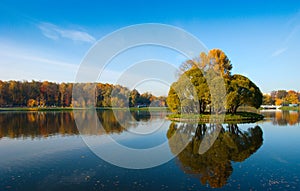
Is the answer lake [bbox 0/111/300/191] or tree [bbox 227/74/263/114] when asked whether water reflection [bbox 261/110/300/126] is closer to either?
tree [bbox 227/74/263/114]

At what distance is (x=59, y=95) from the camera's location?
85.9 metres

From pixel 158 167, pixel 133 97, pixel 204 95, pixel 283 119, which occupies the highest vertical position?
pixel 133 97

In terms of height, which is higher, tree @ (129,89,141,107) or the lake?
tree @ (129,89,141,107)

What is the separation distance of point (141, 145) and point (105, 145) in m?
2.81

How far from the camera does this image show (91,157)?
13352 millimetres

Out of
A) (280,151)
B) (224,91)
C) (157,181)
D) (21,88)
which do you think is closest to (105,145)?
(157,181)

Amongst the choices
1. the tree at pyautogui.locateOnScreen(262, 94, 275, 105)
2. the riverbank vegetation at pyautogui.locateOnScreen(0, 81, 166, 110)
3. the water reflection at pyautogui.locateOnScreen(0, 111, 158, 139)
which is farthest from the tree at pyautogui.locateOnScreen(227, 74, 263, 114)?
the tree at pyautogui.locateOnScreen(262, 94, 275, 105)

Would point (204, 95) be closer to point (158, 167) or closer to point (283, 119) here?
point (283, 119)

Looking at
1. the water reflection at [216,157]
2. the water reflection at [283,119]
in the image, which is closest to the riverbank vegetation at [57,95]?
the water reflection at [283,119]

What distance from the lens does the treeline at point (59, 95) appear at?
77.7 m

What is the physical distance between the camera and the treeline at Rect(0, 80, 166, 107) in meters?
77.7

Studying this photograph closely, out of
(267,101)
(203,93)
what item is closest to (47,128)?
(203,93)

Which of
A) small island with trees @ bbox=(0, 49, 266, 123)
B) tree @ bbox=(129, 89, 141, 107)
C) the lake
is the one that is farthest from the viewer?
tree @ bbox=(129, 89, 141, 107)

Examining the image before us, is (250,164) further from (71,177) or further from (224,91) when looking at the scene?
(224,91)
